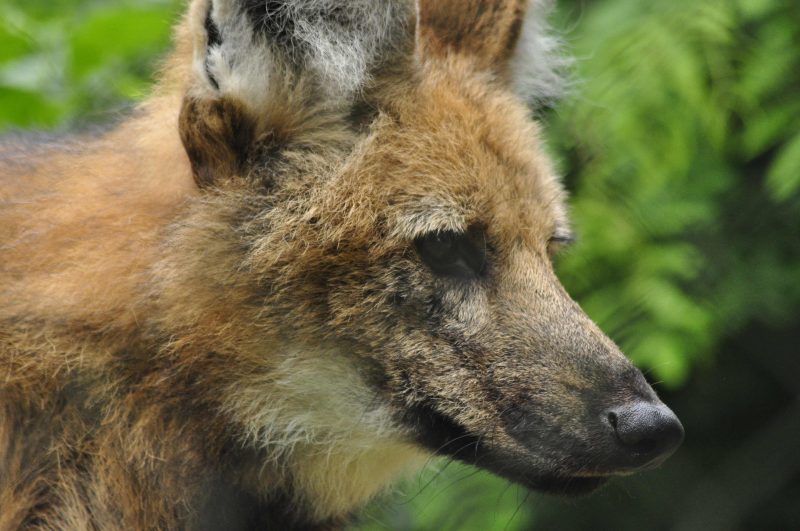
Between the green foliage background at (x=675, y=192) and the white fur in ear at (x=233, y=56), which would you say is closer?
the white fur in ear at (x=233, y=56)

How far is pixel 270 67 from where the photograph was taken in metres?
2.16

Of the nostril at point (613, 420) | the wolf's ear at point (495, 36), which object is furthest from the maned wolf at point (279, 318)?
the wolf's ear at point (495, 36)

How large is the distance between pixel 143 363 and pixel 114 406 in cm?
11

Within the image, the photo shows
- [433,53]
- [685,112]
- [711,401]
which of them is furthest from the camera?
[711,401]

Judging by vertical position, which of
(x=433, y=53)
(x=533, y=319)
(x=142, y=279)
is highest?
(x=433, y=53)

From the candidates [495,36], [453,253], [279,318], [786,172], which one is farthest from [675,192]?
[279,318]

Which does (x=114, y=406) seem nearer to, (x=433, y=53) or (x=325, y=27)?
(x=325, y=27)

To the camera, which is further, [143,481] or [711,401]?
[711,401]

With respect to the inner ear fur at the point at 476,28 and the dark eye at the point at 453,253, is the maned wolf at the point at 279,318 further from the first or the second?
the inner ear fur at the point at 476,28

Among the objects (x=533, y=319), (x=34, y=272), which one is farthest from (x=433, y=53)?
(x=34, y=272)

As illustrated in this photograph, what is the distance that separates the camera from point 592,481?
2.27 meters

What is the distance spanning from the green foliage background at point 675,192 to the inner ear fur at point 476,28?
62 cm

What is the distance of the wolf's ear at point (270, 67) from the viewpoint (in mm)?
2055

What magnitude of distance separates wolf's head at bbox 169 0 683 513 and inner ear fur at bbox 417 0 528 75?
36cm
